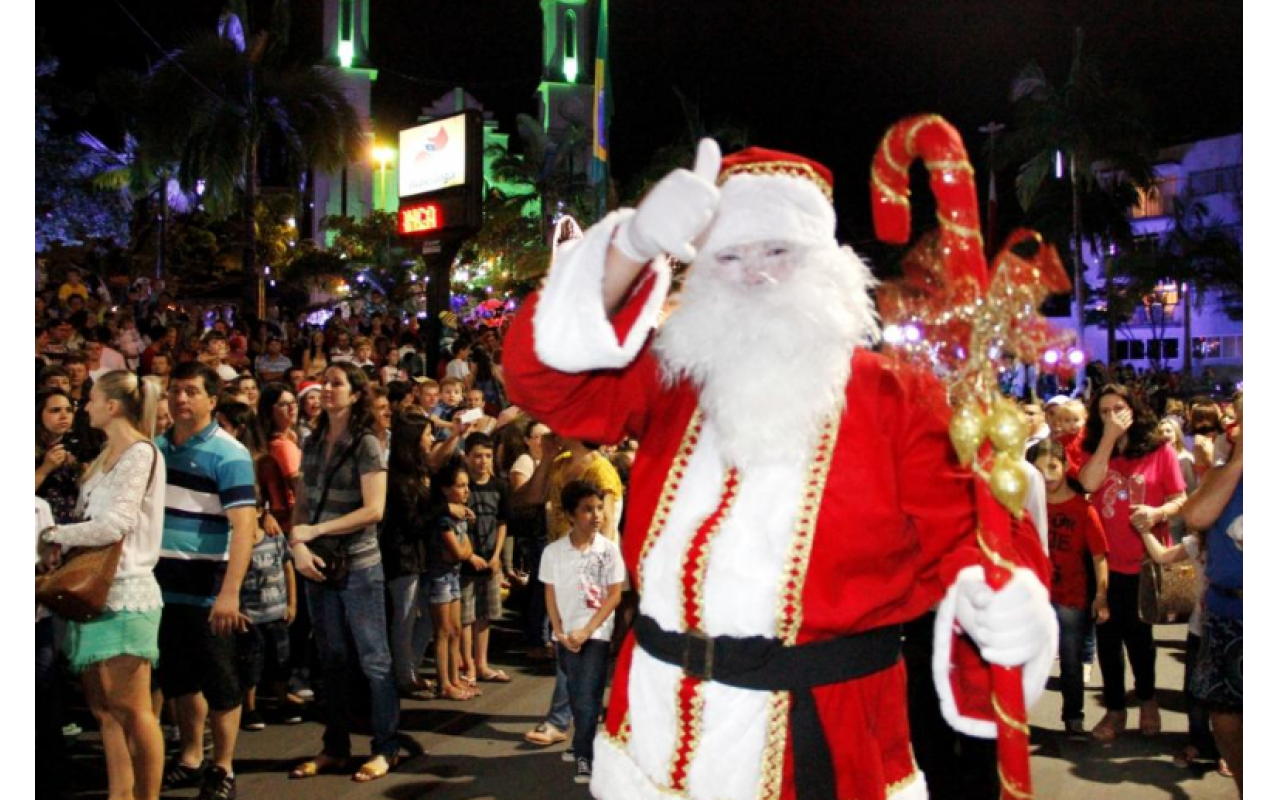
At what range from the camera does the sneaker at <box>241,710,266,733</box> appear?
265 inches

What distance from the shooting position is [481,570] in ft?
25.3

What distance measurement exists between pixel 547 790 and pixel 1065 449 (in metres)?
3.90

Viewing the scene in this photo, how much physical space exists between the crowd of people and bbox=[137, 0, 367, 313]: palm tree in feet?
35.8

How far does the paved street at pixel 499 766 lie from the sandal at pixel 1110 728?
2.6 inches

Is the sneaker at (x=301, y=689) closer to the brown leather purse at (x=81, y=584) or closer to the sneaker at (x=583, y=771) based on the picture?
the sneaker at (x=583, y=771)

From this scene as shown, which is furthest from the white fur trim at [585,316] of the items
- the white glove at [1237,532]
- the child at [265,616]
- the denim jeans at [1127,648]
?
the denim jeans at [1127,648]

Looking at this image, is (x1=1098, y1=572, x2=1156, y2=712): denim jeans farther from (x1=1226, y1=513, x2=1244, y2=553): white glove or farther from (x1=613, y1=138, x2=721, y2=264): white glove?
(x1=613, y1=138, x2=721, y2=264): white glove

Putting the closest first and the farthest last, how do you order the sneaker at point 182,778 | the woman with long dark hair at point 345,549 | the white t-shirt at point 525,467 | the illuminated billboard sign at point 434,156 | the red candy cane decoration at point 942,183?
the red candy cane decoration at point 942,183 < the sneaker at point 182,778 < the woman with long dark hair at point 345,549 < the white t-shirt at point 525,467 < the illuminated billboard sign at point 434,156

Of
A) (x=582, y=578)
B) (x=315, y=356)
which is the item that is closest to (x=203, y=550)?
(x=582, y=578)

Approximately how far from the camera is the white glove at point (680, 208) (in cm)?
246

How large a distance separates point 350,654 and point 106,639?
1434 mm

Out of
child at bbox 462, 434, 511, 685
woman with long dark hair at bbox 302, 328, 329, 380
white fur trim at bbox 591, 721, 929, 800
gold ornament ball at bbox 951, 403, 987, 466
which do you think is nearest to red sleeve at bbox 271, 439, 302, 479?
child at bbox 462, 434, 511, 685

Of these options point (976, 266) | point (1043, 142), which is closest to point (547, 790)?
point (976, 266)


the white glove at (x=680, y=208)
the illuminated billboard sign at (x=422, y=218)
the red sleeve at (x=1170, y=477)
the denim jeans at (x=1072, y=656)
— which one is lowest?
the denim jeans at (x=1072, y=656)
